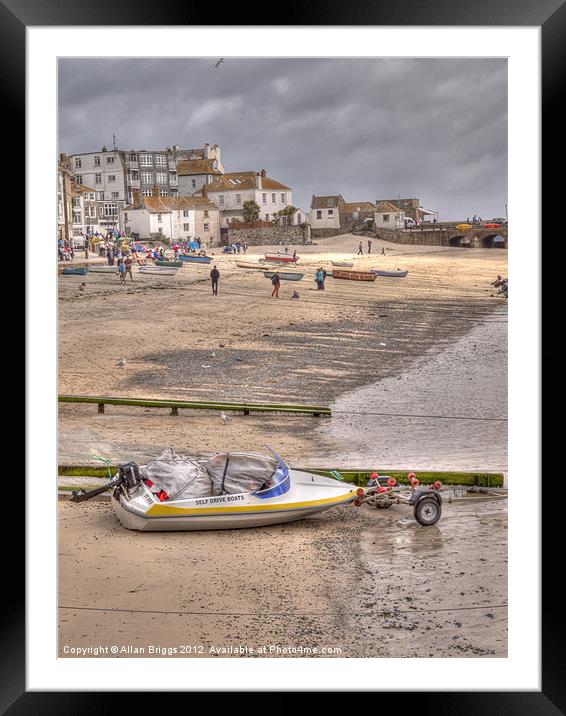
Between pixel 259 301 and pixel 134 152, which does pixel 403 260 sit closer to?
pixel 259 301

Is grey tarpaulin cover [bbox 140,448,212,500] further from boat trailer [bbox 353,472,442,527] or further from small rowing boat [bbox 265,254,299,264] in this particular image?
small rowing boat [bbox 265,254,299,264]

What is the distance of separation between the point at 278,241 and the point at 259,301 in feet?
1.61

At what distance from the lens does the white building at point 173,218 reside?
229 inches

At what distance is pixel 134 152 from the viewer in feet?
17.9

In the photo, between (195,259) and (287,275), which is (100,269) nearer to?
(195,259)

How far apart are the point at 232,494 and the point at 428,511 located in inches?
46.5

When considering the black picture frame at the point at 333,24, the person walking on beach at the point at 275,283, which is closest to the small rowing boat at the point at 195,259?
the person walking on beach at the point at 275,283

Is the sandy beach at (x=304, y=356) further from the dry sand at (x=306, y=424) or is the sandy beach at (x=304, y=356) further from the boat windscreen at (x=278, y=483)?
the boat windscreen at (x=278, y=483)

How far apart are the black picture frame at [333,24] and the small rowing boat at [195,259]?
211 centimetres

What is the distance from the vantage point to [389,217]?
227 inches

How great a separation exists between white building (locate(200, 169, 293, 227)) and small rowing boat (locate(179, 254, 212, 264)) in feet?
1.20
